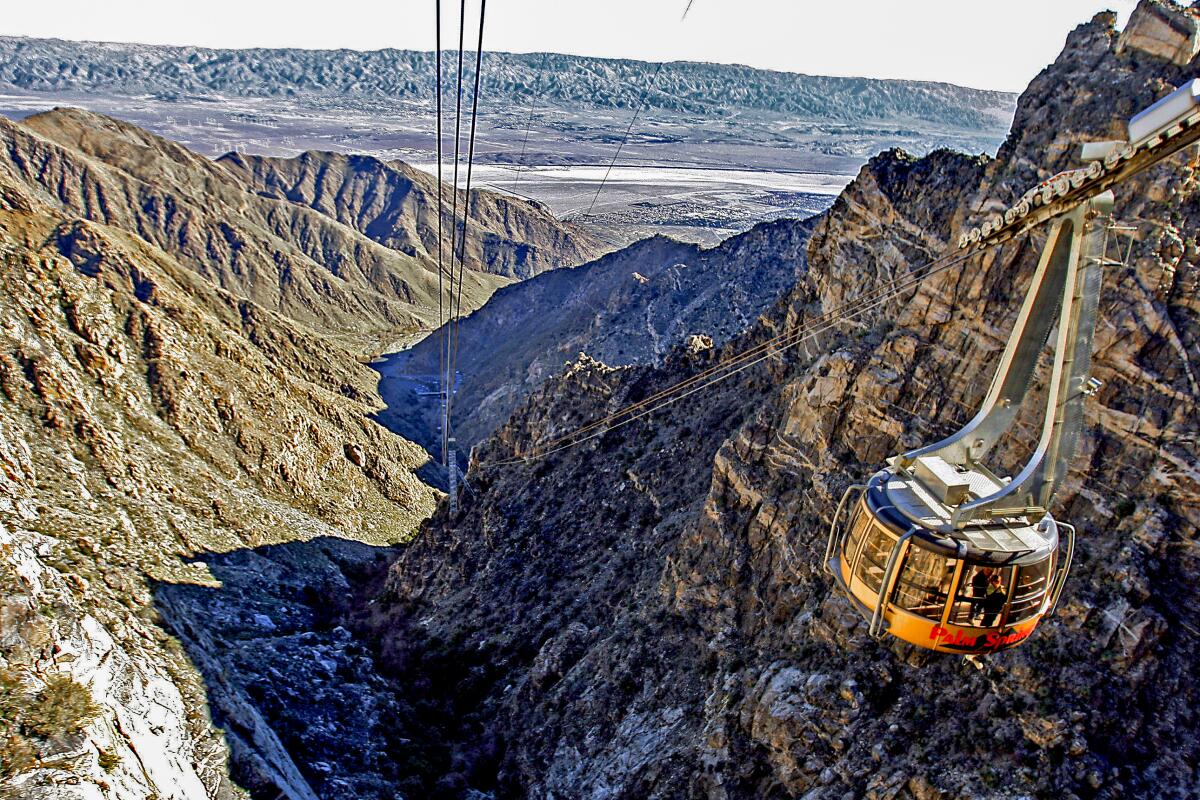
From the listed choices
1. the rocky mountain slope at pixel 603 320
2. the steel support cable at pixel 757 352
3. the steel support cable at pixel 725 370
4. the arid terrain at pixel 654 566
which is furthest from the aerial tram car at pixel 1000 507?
the rocky mountain slope at pixel 603 320

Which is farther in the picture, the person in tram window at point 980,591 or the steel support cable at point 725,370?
the steel support cable at point 725,370

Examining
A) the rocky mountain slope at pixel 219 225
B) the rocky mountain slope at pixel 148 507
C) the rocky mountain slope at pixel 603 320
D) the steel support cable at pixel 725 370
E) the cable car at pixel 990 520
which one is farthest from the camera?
the rocky mountain slope at pixel 219 225

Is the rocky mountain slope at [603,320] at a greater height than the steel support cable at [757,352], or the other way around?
the steel support cable at [757,352]

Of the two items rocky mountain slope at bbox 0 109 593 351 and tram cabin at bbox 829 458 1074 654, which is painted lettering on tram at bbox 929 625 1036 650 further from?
rocky mountain slope at bbox 0 109 593 351

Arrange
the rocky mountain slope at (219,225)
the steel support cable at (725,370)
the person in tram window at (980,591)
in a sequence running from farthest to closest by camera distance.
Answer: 1. the rocky mountain slope at (219,225)
2. the steel support cable at (725,370)
3. the person in tram window at (980,591)

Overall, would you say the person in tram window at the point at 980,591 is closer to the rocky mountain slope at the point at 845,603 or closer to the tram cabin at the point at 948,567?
the tram cabin at the point at 948,567

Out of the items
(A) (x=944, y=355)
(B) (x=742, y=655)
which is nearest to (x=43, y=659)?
(B) (x=742, y=655)

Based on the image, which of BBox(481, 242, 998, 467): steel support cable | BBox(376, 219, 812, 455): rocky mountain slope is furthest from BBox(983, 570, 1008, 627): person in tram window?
BBox(376, 219, 812, 455): rocky mountain slope

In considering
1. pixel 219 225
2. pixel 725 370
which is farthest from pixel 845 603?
pixel 219 225
